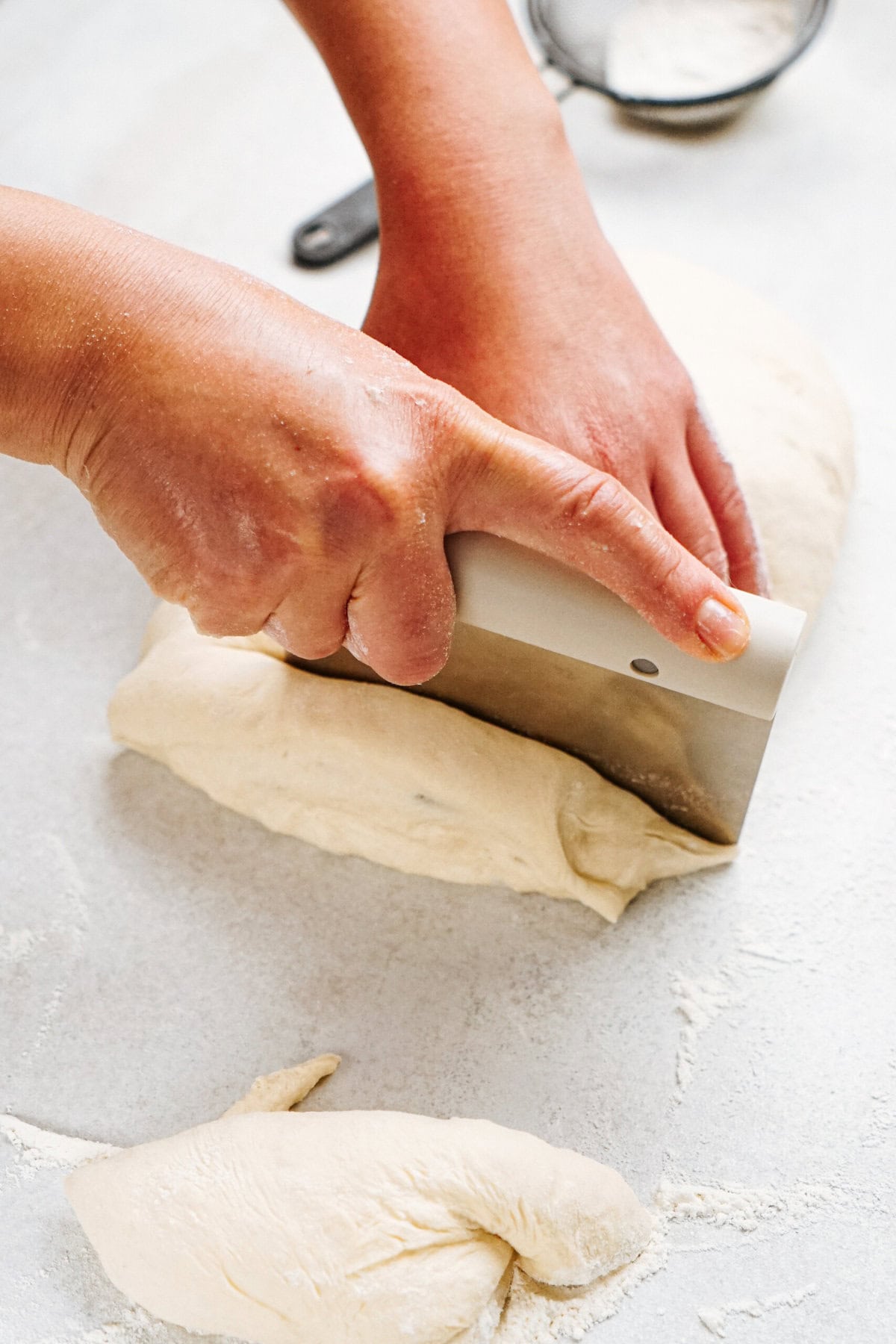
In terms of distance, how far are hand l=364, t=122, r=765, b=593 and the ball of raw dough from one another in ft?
2.21

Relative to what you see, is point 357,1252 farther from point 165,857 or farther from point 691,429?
point 691,429

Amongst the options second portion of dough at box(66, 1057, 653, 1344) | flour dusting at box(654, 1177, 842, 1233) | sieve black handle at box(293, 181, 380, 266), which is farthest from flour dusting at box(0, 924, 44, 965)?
sieve black handle at box(293, 181, 380, 266)

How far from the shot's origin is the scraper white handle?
3.27 ft

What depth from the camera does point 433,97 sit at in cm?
127

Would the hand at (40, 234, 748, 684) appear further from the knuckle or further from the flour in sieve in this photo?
the flour in sieve

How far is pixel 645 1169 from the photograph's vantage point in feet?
4.09

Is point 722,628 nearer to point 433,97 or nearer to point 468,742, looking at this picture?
point 468,742

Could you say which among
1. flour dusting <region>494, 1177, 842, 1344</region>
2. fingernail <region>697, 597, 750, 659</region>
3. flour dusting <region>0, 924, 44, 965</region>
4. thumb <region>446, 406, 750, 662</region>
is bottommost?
flour dusting <region>494, 1177, 842, 1344</region>

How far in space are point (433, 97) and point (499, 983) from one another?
1012mm

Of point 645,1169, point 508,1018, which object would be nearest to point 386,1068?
point 508,1018

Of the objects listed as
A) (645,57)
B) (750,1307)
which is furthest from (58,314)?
(645,57)

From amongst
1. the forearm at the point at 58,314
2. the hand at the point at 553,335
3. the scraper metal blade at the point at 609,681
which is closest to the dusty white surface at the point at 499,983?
the scraper metal blade at the point at 609,681

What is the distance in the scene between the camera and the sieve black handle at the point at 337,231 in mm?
1904

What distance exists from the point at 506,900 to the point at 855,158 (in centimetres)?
144
